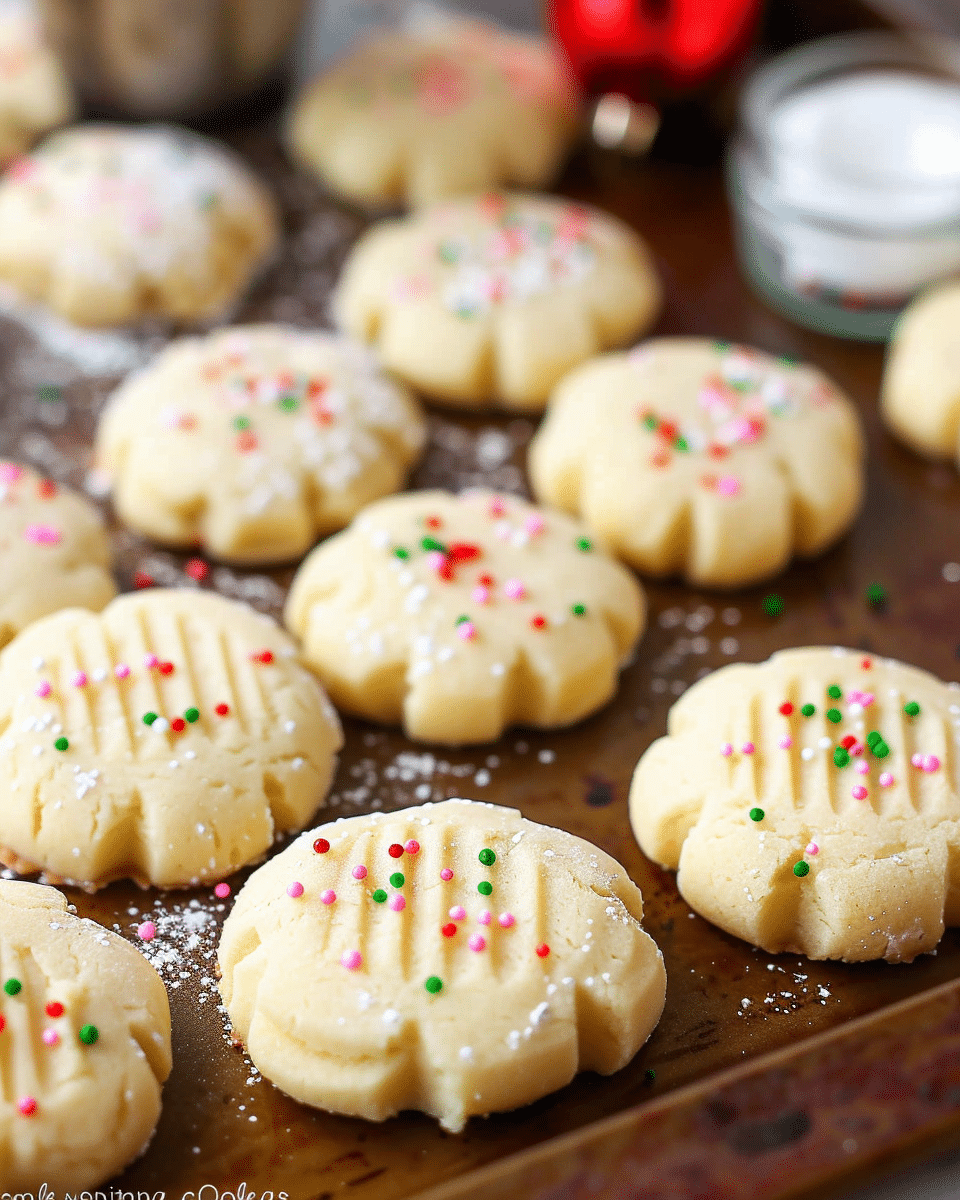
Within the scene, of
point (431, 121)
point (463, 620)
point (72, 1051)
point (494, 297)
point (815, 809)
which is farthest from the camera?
point (431, 121)

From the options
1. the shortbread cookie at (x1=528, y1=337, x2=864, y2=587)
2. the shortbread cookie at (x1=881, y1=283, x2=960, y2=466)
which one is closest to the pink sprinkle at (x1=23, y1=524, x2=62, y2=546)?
the shortbread cookie at (x1=528, y1=337, x2=864, y2=587)

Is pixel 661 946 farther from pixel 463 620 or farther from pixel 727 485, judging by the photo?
pixel 727 485

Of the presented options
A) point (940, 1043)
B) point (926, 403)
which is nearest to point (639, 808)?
point (940, 1043)

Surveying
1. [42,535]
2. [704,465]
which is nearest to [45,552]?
[42,535]

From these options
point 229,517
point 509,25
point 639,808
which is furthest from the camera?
point 509,25

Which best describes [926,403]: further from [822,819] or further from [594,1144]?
[594,1144]

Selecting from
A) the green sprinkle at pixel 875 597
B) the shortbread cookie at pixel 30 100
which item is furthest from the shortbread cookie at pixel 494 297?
the shortbread cookie at pixel 30 100
